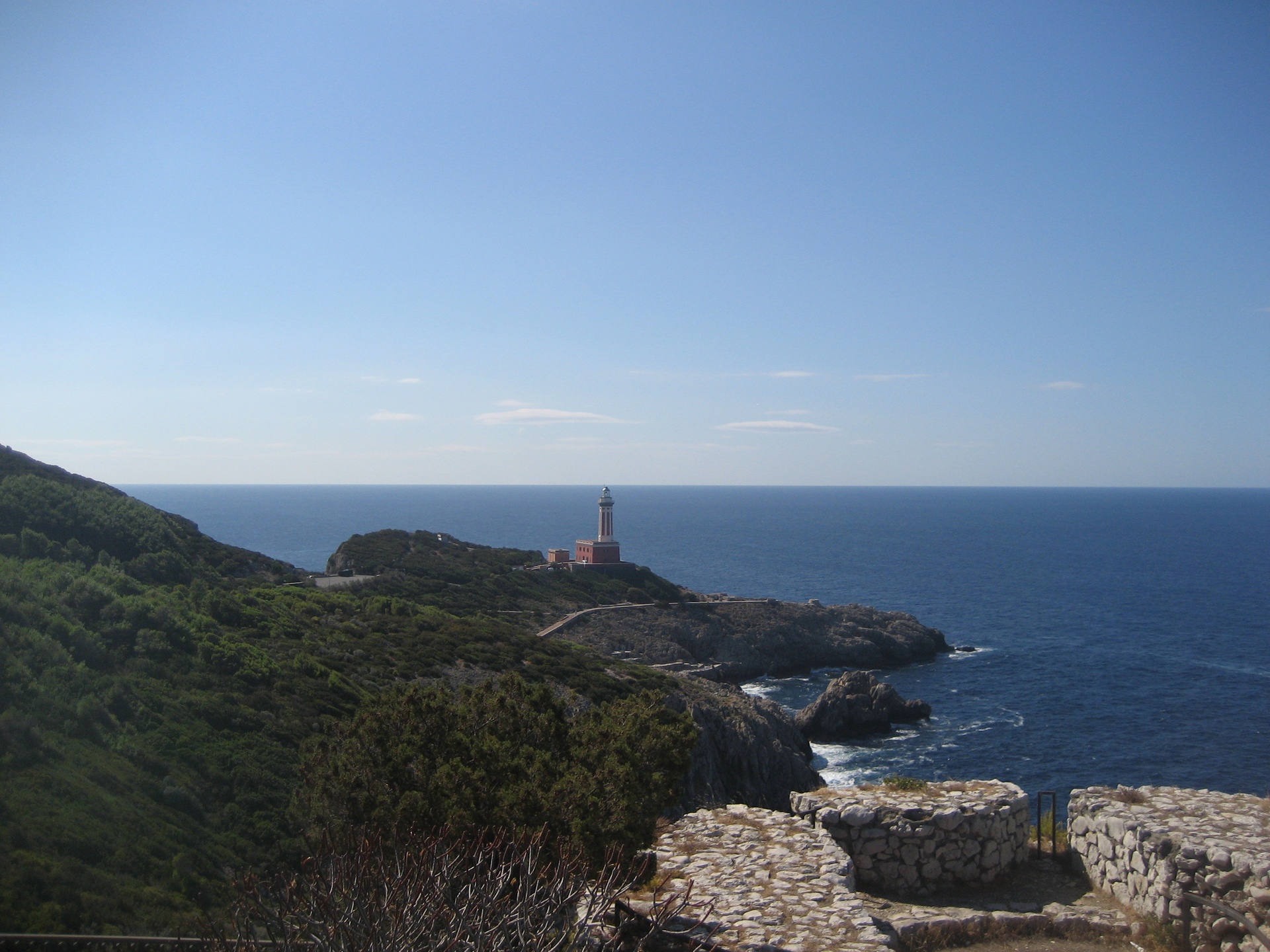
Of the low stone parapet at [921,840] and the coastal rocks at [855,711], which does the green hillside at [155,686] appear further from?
the coastal rocks at [855,711]

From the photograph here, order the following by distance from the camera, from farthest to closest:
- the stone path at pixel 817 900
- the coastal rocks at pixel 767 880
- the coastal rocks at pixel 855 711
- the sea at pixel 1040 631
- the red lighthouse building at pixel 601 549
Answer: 1. the red lighthouse building at pixel 601 549
2. the coastal rocks at pixel 855 711
3. the sea at pixel 1040 631
4. the stone path at pixel 817 900
5. the coastal rocks at pixel 767 880

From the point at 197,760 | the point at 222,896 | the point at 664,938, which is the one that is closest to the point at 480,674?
the point at 197,760

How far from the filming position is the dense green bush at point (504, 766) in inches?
282

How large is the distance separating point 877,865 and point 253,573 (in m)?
38.6

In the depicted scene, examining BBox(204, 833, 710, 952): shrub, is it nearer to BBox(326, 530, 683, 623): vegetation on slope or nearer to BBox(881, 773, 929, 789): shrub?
BBox(881, 773, 929, 789): shrub

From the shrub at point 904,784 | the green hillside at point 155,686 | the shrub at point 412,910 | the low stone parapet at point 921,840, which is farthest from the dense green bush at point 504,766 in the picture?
the shrub at point 904,784

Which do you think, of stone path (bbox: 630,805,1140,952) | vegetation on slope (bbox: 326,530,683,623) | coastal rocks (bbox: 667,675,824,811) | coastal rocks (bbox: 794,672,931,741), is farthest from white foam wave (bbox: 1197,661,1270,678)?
stone path (bbox: 630,805,1140,952)

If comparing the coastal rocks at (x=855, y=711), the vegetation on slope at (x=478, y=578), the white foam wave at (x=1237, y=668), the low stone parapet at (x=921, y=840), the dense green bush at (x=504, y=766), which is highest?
the dense green bush at (x=504, y=766)

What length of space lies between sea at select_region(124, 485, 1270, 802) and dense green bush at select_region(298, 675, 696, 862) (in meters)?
8.54

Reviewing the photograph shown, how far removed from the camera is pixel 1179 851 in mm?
8336

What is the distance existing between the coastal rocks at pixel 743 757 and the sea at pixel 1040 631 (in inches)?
A: 105

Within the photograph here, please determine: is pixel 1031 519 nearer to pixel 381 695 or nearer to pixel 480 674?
pixel 480 674

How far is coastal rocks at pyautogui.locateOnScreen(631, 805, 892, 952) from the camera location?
6977 mm

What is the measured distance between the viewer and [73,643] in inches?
659
